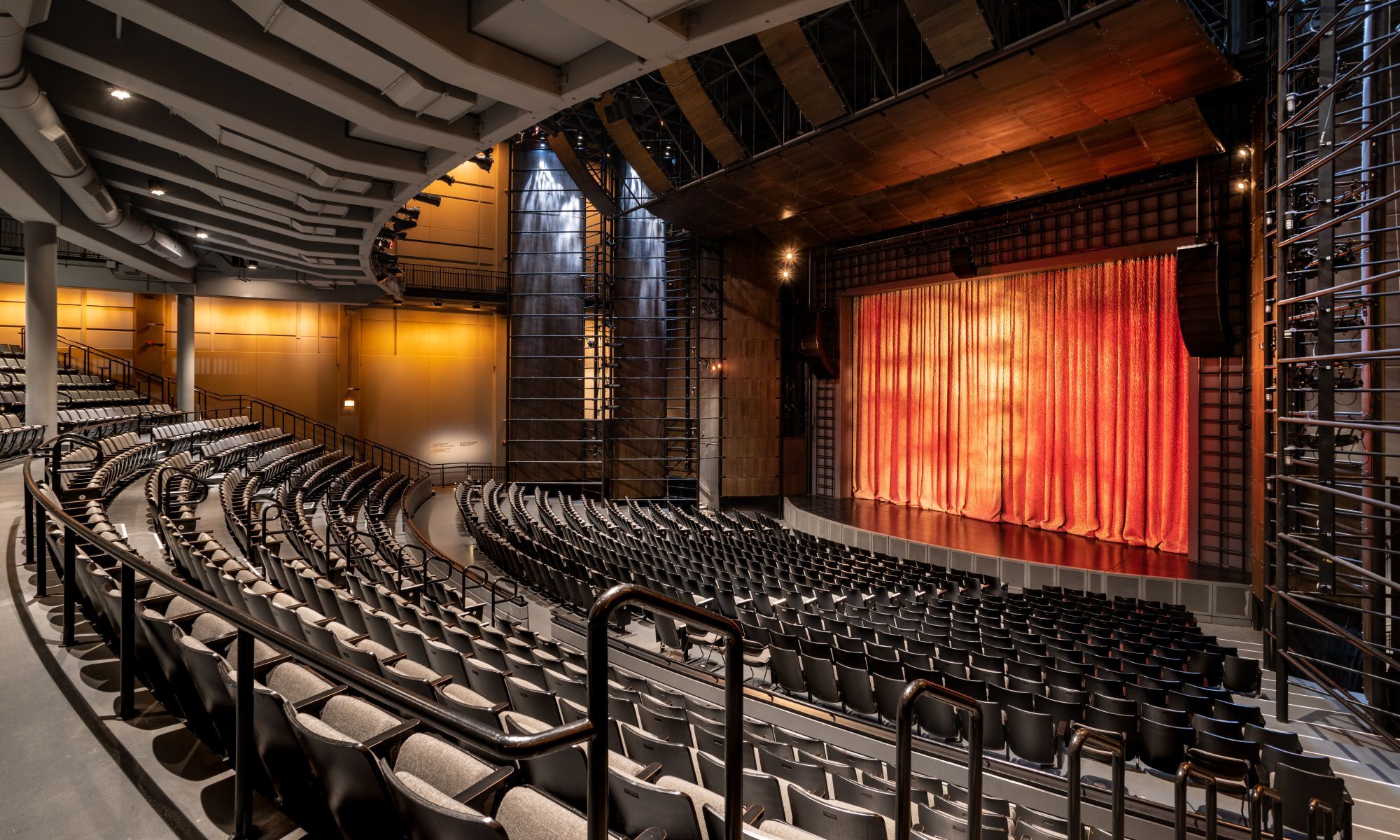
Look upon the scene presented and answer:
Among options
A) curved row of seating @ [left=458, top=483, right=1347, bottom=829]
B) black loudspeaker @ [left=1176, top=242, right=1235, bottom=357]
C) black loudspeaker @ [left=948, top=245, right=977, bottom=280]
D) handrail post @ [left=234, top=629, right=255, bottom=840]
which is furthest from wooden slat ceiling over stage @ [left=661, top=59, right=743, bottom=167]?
handrail post @ [left=234, top=629, right=255, bottom=840]

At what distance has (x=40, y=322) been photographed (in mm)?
9852

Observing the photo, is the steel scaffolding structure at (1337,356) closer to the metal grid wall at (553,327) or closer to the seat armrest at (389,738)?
the seat armrest at (389,738)

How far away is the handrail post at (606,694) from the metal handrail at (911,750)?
1.56 feet

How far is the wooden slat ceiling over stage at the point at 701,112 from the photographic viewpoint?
11984 mm

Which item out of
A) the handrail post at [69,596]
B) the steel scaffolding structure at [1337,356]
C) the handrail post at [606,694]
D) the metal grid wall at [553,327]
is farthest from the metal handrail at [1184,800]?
the metal grid wall at [553,327]

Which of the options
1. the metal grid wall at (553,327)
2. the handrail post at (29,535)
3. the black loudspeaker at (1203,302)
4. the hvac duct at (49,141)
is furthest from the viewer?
the metal grid wall at (553,327)

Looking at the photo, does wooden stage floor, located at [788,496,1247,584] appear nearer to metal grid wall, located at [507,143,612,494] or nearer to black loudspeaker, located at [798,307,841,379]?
black loudspeaker, located at [798,307,841,379]

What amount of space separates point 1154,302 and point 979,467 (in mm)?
4877

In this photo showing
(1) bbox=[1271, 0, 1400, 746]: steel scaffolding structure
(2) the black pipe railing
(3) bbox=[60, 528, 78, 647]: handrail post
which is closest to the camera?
(2) the black pipe railing

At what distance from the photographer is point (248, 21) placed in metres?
4.89

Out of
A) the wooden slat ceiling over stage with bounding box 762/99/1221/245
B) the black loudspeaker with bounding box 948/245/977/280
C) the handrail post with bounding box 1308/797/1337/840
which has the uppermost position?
the wooden slat ceiling over stage with bounding box 762/99/1221/245

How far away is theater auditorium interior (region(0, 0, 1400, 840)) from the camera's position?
2598 mm

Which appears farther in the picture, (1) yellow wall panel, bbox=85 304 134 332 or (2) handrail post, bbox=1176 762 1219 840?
(1) yellow wall panel, bbox=85 304 134 332

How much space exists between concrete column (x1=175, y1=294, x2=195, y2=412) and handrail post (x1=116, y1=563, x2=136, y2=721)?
16.2 meters
